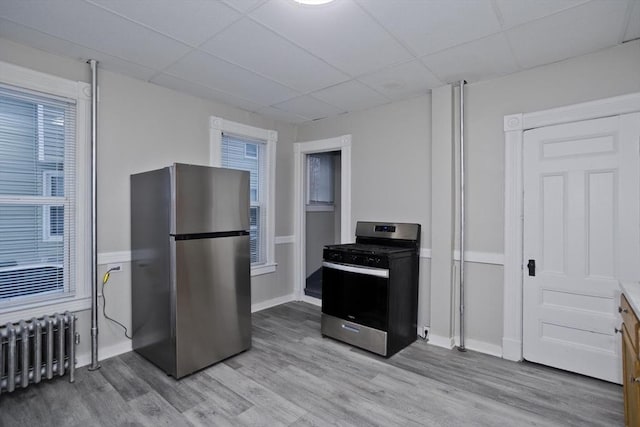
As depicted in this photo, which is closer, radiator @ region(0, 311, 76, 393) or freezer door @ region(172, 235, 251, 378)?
radiator @ region(0, 311, 76, 393)

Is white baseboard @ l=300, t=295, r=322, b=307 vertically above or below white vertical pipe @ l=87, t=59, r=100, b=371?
below

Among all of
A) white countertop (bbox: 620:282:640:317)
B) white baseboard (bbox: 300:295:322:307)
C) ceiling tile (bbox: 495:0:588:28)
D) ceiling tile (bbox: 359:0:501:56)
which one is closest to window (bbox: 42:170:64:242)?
ceiling tile (bbox: 359:0:501:56)

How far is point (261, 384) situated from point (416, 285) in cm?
177

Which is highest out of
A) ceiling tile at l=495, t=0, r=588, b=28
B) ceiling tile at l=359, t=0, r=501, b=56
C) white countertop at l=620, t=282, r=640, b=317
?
ceiling tile at l=359, t=0, r=501, b=56

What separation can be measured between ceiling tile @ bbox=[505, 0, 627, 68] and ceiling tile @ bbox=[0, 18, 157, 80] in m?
2.93

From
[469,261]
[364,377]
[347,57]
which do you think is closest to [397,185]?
[469,261]

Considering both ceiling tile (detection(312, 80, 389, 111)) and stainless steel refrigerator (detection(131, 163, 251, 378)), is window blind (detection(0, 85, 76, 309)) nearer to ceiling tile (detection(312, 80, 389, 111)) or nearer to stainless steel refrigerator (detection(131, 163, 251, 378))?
stainless steel refrigerator (detection(131, 163, 251, 378))

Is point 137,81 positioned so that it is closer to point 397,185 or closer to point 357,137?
point 357,137

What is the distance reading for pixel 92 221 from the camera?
264cm

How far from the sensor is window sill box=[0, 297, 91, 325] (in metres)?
2.34

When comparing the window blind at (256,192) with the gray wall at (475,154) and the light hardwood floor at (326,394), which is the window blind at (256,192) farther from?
the light hardwood floor at (326,394)

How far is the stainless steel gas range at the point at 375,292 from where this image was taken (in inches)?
114

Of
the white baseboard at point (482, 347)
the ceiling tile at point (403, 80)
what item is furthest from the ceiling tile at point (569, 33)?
the white baseboard at point (482, 347)

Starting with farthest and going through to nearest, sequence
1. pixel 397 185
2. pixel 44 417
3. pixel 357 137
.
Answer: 1. pixel 357 137
2. pixel 397 185
3. pixel 44 417
